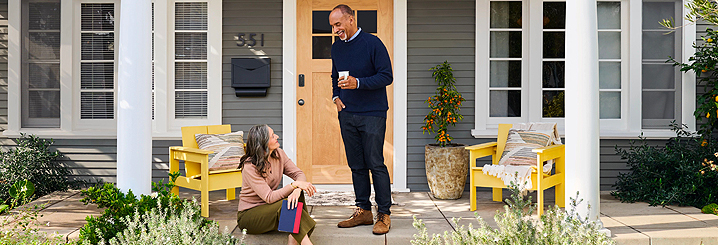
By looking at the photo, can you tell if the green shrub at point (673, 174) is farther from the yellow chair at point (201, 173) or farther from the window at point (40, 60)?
the window at point (40, 60)

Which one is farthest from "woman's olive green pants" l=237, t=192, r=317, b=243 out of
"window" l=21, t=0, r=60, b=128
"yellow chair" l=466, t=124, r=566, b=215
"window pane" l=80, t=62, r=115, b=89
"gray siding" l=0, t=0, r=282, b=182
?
"window" l=21, t=0, r=60, b=128

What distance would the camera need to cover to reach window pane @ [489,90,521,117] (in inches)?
185

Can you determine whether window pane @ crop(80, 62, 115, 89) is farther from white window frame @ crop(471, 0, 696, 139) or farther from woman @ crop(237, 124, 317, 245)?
white window frame @ crop(471, 0, 696, 139)

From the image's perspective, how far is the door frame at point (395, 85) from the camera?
4.56 m

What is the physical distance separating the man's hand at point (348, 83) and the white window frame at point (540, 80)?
2.04 m

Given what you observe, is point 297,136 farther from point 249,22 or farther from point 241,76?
point 249,22

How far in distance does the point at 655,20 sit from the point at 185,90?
4632 millimetres

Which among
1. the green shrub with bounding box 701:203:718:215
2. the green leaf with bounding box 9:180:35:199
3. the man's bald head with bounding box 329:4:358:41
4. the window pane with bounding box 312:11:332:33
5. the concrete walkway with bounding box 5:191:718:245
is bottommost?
the concrete walkway with bounding box 5:191:718:245

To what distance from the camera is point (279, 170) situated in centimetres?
297

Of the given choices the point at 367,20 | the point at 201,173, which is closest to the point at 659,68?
the point at 367,20

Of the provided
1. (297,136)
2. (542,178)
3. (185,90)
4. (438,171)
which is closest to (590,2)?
(542,178)

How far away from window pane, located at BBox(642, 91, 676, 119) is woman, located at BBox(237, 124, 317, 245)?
3.69m

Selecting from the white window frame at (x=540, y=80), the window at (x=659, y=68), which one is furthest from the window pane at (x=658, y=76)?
the white window frame at (x=540, y=80)

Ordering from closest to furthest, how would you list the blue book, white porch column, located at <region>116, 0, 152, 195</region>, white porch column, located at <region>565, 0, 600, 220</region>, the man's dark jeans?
the blue book < white porch column, located at <region>565, 0, 600, 220</region> < white porch column, located at <region>116, 0, 152, 195</region> < the man's dark jeans
